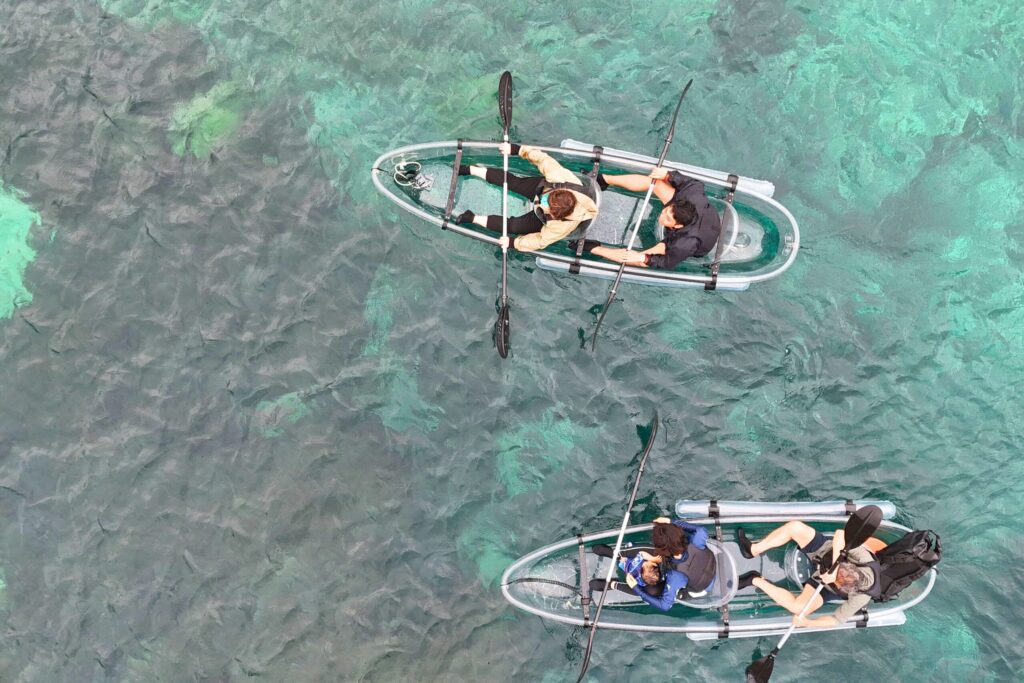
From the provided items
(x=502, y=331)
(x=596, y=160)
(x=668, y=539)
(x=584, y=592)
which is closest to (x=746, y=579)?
(x=668, y=539)

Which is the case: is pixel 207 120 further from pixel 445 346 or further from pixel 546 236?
pixel 546 236

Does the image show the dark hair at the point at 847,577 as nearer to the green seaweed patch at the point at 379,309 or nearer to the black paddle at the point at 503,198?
the black paddle at the point at 503,198

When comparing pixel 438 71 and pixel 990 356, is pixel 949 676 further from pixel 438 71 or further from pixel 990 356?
pixel 438 71

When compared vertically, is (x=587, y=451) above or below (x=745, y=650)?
above

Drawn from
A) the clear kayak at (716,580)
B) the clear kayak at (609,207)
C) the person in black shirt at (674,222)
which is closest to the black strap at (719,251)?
the clear kayak at (609,207)

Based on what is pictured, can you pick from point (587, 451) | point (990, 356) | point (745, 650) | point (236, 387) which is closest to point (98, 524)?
point (236, 387)

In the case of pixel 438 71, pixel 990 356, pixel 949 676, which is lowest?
pixel 949 676
